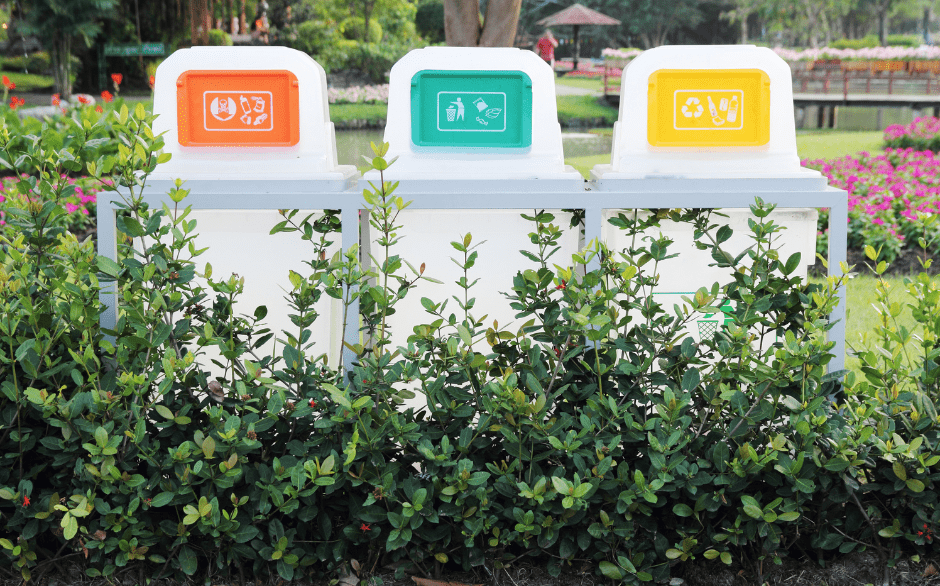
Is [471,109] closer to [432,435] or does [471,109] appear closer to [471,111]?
[471,111]

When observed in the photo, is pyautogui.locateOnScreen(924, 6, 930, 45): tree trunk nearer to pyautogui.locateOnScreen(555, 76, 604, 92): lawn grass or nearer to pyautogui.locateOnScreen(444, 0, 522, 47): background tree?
pyautogui.locateOnScreen(555, 76, 604, 92): lawn grass

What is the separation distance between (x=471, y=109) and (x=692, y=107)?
0.64m

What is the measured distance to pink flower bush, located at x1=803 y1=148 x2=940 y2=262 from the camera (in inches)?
214

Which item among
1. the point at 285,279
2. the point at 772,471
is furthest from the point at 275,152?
the point at 772,471

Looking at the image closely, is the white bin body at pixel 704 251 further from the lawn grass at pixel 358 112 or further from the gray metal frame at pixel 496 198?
the lawn grass at pixel 358 112

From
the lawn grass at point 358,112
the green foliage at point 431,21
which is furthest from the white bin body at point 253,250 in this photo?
the green foliage at point 431,21

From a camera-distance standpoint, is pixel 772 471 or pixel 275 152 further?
pixel 275 152

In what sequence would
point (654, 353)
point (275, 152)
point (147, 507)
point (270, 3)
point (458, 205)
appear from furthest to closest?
point (270, 3)
point (275, 152)
point (458, 205)
point (654, 353)
point (147, 507)

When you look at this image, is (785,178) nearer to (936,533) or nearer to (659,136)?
(659,136)

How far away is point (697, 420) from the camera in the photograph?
206cm

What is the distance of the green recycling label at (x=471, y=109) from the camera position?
2.29 meters

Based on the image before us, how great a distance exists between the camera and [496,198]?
2.18 m

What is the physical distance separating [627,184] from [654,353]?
21.1 inches

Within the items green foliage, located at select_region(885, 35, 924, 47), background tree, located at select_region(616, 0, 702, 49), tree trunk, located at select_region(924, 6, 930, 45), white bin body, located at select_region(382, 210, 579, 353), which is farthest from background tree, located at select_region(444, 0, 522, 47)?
tree trunk, located at select_region(924, 6, 930, 45)
